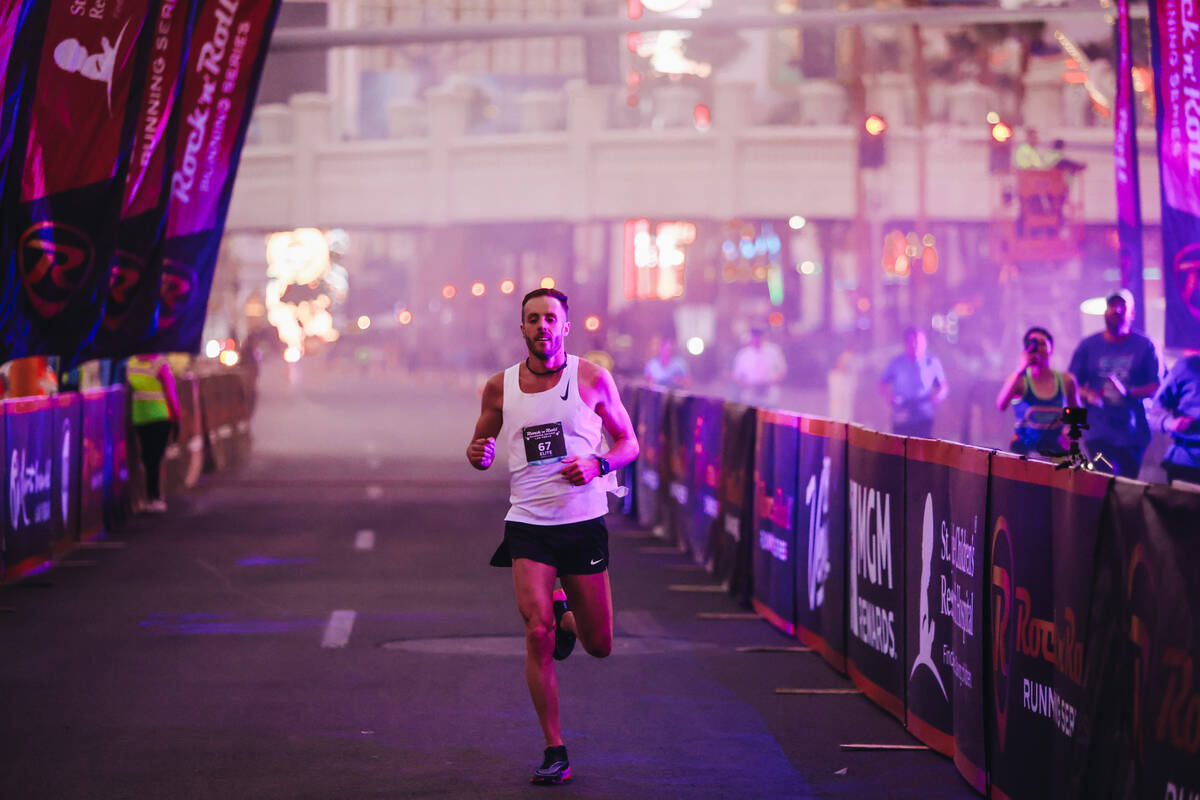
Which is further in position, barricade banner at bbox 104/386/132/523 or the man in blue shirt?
barricade banner at bbox 104/386/132/523

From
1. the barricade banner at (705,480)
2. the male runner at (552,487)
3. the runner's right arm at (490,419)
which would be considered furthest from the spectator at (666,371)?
the male runner at (552,487)

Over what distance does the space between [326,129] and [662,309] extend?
26.3m

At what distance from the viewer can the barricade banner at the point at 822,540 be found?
33.3ft

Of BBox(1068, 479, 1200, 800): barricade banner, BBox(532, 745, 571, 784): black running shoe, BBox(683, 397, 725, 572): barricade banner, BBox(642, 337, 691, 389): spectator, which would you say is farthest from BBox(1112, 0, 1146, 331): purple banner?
BBox(642, 337, 691, 389): spectator

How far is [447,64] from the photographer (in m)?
129

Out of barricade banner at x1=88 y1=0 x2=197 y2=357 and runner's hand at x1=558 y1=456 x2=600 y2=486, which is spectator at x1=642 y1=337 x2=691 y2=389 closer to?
barricade banner at x1=88 y1=0 x2=197 y2=357

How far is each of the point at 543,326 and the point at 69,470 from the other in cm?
1051

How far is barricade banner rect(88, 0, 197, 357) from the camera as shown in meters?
15.9

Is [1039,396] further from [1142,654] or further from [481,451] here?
[1142,654]

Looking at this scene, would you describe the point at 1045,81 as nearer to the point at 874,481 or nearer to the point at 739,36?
the point at 739,36

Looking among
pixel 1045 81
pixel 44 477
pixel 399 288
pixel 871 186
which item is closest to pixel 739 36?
pixel 1045 81

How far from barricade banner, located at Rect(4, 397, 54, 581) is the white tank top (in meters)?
7.69

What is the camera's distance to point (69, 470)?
16.8m

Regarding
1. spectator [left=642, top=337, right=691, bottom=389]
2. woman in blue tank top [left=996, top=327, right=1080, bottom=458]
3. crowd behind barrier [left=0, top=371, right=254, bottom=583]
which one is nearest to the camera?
woman in blue tank top [left=996, top=327, right=1080, bottom=458]
